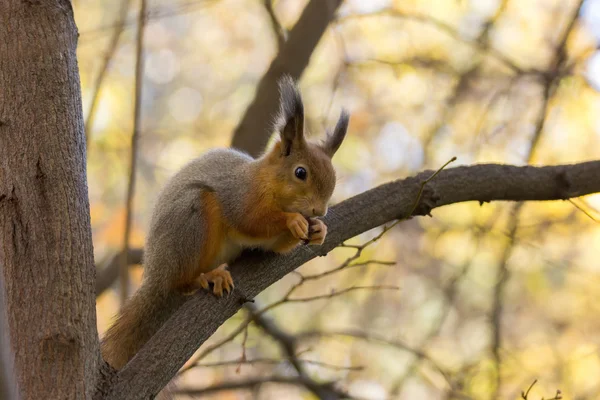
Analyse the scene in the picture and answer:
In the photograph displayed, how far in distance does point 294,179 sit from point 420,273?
515cm

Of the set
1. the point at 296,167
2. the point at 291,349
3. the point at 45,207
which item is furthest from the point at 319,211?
the point at 291,349

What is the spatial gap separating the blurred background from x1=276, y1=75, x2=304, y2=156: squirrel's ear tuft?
2.09m

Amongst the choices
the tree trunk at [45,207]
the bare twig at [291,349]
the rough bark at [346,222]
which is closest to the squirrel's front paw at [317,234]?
the rough bark at [346,222]

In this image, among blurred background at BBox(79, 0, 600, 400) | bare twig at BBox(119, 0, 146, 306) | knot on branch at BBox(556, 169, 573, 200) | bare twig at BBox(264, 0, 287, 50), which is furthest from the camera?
blurred background at BBox(79, 0, 600, 400)

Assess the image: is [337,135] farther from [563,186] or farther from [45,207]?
[45,207]

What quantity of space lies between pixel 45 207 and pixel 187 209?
2.98 ft

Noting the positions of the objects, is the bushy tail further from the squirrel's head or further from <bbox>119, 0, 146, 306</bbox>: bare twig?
<bbox>119, 0, 146, 306</bbox>: bare twig

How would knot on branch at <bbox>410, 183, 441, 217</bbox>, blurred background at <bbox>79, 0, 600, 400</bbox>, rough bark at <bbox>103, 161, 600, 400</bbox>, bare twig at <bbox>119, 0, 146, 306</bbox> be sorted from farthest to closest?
blurred background at <bbox>79, 0, 600, 400</bbox> < bare twig at <bbox>119, 0, 146, 306</bbox> < knot on branch at <bbox>410, 183, 441, 217</bbox> < rough bark at <bbox>103, 161, 600, 400</bbox>

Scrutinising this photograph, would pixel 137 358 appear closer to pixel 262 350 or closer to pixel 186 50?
pixel 262 350

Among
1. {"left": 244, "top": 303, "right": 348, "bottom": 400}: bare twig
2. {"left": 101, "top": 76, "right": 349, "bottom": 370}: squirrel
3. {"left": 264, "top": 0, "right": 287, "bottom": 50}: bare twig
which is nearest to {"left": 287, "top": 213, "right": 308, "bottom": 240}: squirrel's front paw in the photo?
{"left": 101, "top": 76, "right": 349, "bottom": 370}: squirrel

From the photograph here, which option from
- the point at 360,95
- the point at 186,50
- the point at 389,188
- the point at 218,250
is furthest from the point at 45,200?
the point at 186,50

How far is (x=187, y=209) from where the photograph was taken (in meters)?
3.12

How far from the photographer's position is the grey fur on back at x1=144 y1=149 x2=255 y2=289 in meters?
3.09

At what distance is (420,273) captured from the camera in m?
8.07
